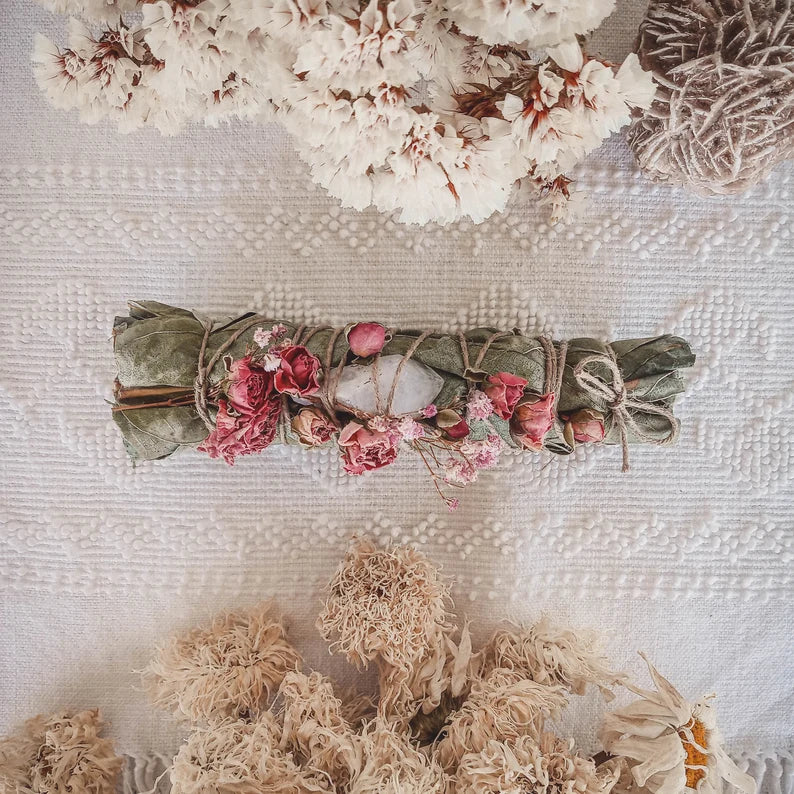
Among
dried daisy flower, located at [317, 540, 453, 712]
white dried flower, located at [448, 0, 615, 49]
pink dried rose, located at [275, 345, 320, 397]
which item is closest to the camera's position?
white dried flower, located at [448, 0, 615, 49]

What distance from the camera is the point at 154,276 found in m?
1.00

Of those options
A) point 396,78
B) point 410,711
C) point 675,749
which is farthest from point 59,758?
point 396,78

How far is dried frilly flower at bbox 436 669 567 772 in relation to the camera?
83 cm

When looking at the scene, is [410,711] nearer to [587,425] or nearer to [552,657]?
[552,657]

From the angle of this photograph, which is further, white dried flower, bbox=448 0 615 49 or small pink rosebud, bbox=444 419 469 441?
small pink rosebud, bbox=444 419 469 441

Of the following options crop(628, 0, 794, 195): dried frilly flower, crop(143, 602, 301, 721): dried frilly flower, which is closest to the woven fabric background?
crop(143, 602, 301, 721): dried frilly flower

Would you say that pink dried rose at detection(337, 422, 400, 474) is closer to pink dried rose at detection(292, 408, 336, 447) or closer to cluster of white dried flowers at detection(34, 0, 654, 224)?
pink dried rose at detection(292, 408, 336, 447)

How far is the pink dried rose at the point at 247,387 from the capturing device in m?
0.76

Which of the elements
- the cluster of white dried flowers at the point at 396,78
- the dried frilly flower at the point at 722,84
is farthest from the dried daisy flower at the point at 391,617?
the dried frilly flower at the point at 722,84

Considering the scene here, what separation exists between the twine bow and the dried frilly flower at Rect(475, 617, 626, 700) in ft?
0.89

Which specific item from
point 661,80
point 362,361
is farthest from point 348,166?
point 661,80

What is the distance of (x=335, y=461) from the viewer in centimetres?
100

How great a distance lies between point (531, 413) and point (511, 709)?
0.40 metres

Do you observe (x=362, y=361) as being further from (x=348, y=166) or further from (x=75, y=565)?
(x=75, y=565)
